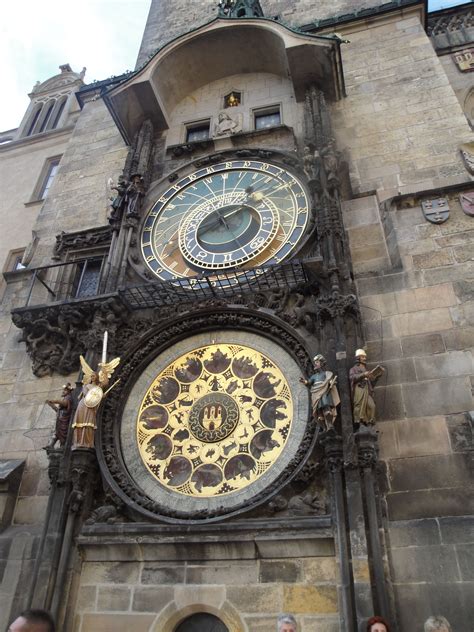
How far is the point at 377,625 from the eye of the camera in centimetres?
485

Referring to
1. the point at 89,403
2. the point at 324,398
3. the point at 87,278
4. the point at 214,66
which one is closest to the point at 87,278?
the point at 87,278

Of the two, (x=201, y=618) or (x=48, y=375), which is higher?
(x=48, y=375)

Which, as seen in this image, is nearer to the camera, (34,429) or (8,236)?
(34,429)

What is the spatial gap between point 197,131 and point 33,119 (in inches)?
287

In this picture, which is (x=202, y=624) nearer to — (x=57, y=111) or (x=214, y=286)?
(x=214, y=286)

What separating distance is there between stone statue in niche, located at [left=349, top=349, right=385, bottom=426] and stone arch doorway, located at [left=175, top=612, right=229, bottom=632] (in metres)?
2.92

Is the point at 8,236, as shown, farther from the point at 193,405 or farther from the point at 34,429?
the point at 193,405

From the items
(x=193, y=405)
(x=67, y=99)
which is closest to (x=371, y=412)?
(x=193, y=405)

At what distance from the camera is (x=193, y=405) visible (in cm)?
781

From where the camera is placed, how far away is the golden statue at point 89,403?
7219 mm

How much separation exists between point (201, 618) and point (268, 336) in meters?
3.84

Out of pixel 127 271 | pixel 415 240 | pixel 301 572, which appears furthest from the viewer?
pixel 127 271

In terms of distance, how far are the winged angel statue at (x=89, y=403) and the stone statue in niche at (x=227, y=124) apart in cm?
624

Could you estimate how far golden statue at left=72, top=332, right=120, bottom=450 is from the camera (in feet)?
23.7
